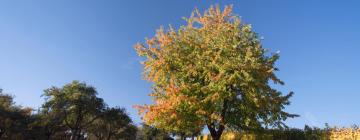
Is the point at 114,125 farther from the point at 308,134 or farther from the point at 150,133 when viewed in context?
the point at 308,134

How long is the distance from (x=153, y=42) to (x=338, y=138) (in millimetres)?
13182

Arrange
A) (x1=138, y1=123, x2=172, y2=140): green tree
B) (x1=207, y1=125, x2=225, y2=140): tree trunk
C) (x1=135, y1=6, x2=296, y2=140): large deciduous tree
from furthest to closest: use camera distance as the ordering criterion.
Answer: (x1=138, y1=123, x2=172, y2=140): green tree < (x1=207, y1=125, x2=225, y2=140): tree trunk < (x1=135, y1=6, x2=296, y2=140): large deciduous tree

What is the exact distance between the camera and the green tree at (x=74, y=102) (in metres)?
45.8

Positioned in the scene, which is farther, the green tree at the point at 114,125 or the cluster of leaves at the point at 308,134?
the green tree at the point at 114,125

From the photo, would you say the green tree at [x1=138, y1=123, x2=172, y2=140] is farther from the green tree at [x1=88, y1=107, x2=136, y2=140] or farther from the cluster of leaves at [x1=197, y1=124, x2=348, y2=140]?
the cluster of leaves at [x1=197, y1=124, x2=348, y2=140]

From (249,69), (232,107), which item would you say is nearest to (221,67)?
(249,69)

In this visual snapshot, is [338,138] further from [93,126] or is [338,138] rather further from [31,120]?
[93,126]

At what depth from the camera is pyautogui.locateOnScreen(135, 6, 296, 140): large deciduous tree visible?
16.9 m

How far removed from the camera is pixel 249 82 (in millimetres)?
16844

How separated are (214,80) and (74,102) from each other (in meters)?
34.5

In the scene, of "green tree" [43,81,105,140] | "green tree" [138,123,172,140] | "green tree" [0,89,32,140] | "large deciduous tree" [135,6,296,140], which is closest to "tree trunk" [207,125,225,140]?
"large deciduous tree" [135,6,296,140]

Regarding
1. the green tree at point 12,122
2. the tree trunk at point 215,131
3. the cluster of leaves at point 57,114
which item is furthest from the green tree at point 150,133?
the tree trunk at point 215,131

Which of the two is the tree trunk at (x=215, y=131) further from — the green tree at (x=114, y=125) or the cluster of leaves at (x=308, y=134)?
the green tree at (x=114, y=125)

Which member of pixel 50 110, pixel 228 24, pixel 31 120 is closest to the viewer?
pixel 228 24
